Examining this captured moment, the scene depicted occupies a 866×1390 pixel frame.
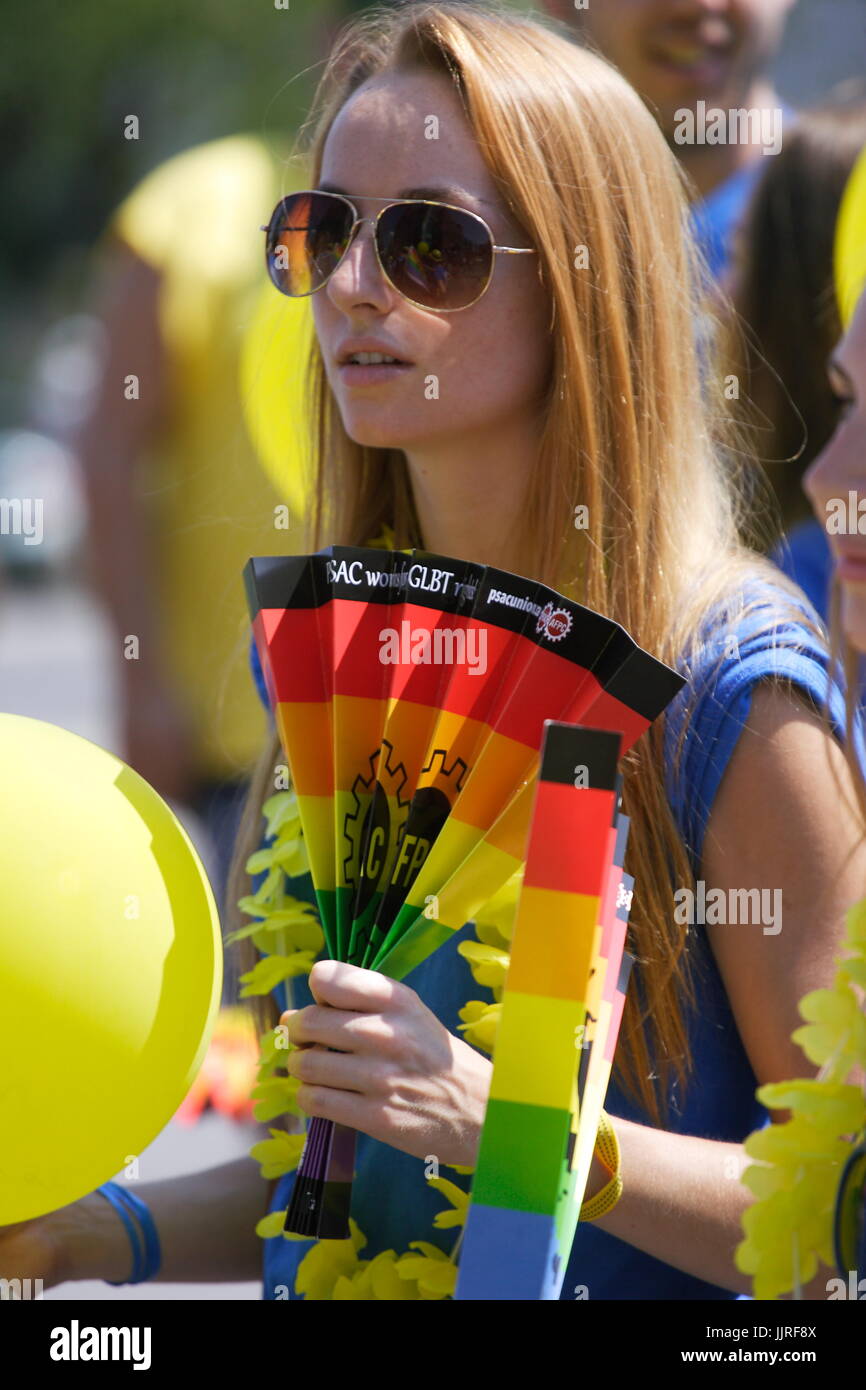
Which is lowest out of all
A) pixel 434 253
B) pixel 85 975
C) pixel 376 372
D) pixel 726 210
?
pixel 85 975

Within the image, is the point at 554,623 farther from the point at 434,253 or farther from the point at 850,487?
the point at 434,253

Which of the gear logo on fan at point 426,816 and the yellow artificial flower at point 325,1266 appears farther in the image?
the yellow artificial flower at point 325,1266

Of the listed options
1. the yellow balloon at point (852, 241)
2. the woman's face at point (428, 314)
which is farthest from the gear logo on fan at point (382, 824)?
the yellow balloon at point (852, 241)

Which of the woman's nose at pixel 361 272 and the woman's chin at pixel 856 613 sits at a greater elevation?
the woman's nose at pixel 361 272

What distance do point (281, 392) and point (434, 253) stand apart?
1.01 metres

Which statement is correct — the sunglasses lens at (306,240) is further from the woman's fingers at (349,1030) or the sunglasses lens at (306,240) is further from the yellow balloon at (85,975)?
the woman's fingers at (349,1030)

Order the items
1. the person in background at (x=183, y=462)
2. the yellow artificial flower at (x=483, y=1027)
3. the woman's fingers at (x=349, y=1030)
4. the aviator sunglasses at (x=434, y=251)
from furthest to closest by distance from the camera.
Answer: the person in background at (x=183, y=462)
the aviator sunglasses at (x=434, y=251)
the yellow artificial flower at (x=483, y=1027)
the woman's fingers at (x=349, y=1030)

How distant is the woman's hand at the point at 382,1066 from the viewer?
135cm

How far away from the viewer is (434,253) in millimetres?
1853

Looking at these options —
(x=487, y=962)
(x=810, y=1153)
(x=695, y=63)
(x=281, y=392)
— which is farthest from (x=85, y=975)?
(x=695, y=63)

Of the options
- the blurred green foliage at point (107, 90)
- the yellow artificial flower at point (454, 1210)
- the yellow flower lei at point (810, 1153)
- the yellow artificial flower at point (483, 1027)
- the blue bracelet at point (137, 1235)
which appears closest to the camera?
the yellow flower lei at point (810, 1153)

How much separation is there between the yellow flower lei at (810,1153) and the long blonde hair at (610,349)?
443 millimetres

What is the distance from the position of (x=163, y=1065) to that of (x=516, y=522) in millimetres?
835
